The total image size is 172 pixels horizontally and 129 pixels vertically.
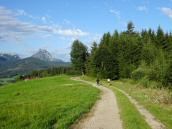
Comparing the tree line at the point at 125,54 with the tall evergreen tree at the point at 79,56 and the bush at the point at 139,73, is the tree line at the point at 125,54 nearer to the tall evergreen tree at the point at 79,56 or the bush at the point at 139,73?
the bush at the point at 139,73

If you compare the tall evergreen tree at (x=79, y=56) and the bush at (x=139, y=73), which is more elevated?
the tall evergreen tree at (x=79, y=56)

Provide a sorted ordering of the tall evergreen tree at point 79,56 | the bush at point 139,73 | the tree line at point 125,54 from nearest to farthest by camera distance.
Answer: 1. the bush at point 139,73
2. the tree line at point 125,54
3. the tall evergreen tree at point 79,56

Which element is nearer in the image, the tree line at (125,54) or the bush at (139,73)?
the bush at (139,73)

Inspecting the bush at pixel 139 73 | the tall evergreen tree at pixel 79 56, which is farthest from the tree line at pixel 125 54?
the tall evergreen tree at pixel 79 56

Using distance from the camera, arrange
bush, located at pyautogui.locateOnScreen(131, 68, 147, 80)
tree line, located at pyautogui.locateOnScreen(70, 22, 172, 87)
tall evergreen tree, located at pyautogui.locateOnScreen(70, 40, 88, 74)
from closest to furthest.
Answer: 1. bush, located at pyautogui.locateOnScreen(131, 68, 147, 80)
2. tree line, located at pyautogui.locateOnScreen(70, 22, 172, 87)
3. tall evergreen tree, located at pyautogui.locateOnScreen(70, 40, 88, 74)

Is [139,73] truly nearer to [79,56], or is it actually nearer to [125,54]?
[125,54]

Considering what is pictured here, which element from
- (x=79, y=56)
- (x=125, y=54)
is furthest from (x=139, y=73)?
(x=79, y=56)

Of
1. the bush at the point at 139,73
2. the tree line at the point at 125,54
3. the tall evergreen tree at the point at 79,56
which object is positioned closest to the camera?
the bush at the point at 139,73

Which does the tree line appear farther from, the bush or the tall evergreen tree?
the tall evergreen tree

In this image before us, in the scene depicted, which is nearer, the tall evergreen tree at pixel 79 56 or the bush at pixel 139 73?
the bush at pixel 139 73

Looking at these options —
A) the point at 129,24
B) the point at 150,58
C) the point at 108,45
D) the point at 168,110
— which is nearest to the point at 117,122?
the point at 168,110

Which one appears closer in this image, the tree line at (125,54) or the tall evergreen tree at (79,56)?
the tree line at (125,54)

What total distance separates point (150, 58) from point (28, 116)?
58.2 metres

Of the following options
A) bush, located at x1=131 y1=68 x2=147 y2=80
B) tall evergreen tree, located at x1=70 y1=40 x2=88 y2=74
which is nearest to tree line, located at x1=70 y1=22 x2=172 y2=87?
bush, located at x1=131 y1=68 x2=147 y2=80
